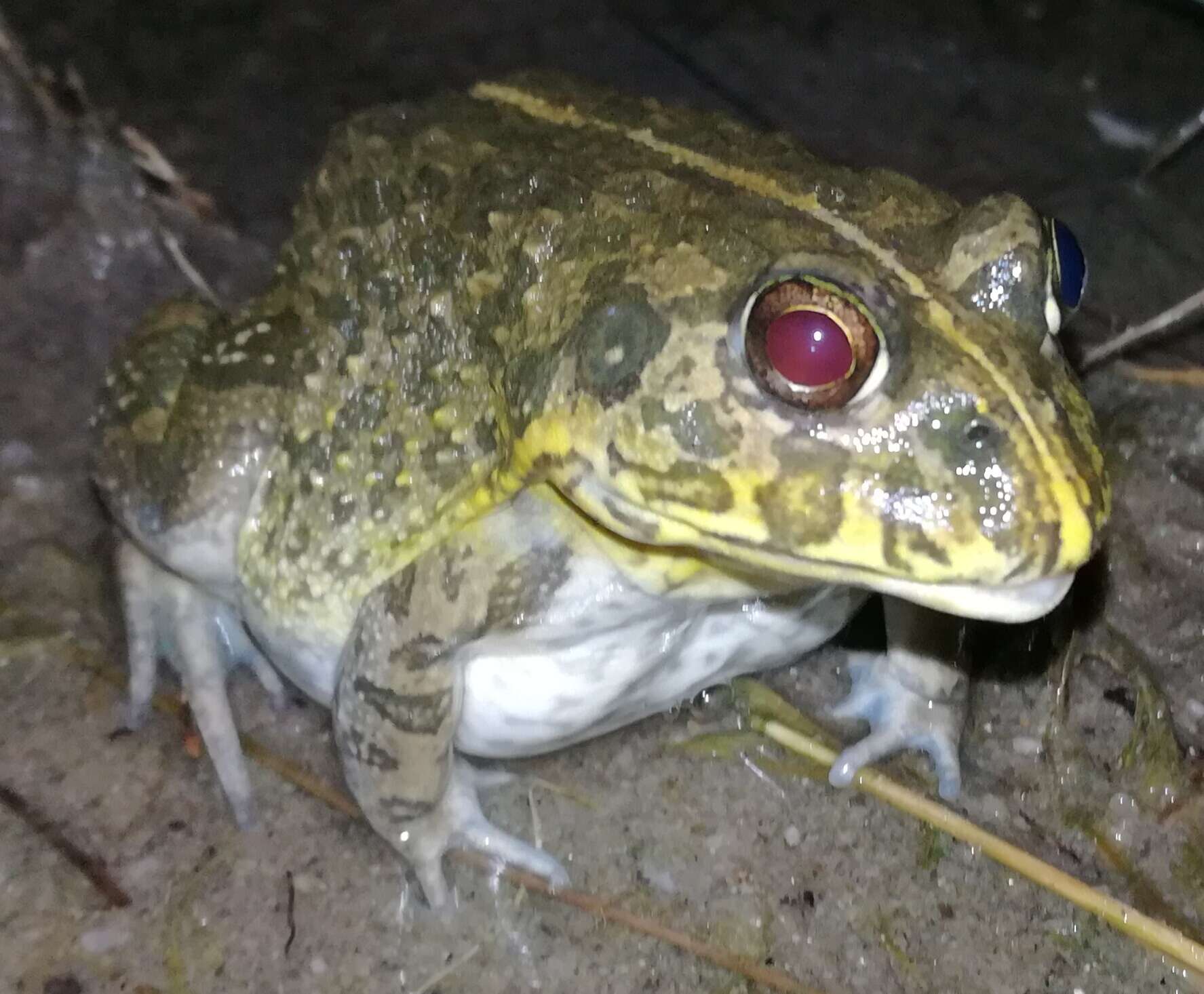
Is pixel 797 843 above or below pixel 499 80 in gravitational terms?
below

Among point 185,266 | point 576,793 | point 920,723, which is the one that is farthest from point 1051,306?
point 185,266

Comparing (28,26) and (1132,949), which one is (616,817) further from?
(28,26)

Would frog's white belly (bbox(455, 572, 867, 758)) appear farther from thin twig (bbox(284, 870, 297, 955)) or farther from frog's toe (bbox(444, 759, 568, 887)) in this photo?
thin twig (bbox(284, 870, 297, 955))

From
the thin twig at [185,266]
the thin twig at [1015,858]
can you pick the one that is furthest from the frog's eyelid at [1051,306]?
the thin twig at [185,266]

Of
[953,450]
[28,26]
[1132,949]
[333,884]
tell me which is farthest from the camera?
[28,26]

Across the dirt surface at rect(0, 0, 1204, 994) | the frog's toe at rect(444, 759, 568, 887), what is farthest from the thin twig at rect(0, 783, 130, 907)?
the frog's toe at rect(444, 759, 568, 887)

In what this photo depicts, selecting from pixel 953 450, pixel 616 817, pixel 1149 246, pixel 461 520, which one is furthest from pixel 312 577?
pixel 1149 246

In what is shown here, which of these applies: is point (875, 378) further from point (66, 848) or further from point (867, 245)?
point (66, 848)
